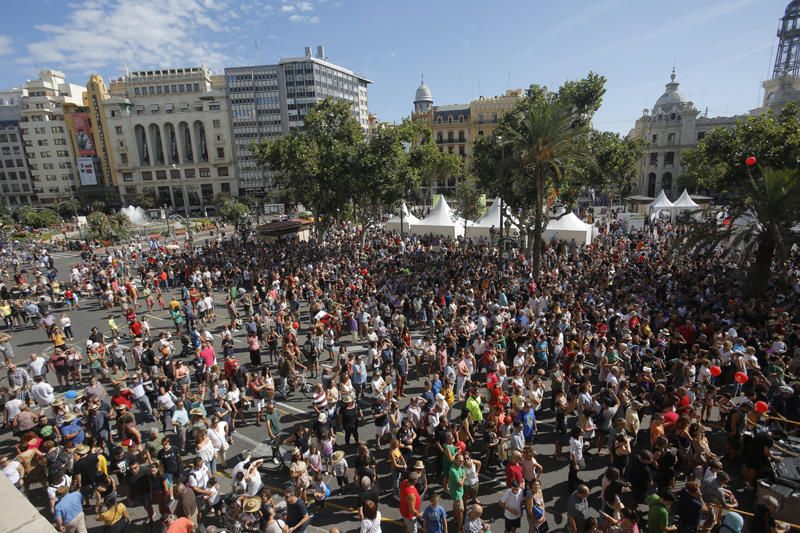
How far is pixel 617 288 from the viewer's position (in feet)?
54.5

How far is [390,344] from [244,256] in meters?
17.3

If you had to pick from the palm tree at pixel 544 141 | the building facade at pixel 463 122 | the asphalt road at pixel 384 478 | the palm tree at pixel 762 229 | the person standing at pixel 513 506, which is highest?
the building facade at pixel 463 122

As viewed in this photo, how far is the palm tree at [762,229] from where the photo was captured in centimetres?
1384

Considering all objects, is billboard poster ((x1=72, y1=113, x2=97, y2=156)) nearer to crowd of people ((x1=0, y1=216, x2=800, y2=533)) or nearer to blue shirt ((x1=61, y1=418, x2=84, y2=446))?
crowd of people ((x1=0, y1=216, x2=800, y2=533))

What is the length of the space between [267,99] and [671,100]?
7266cm

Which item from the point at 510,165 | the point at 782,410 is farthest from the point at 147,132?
the point at 782,410

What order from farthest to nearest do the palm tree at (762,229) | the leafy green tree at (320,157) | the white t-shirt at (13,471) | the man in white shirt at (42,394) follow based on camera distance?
the leafy green tree at (320,157) → the palm tree at (762,229) → the man in white shirt at (42,394) → the white t-shirt at (13,471)

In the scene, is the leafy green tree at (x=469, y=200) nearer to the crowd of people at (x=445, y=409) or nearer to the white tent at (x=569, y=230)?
the white tent at (x=569, y=230)

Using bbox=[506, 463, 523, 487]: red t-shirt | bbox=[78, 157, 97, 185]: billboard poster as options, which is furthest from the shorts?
bbox=[78, 157, 97, 185]: billboard poster

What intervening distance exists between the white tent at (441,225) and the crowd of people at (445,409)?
40.8ft

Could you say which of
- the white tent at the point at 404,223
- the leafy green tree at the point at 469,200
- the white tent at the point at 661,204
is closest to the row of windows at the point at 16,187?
the white tent at the point at 404,223

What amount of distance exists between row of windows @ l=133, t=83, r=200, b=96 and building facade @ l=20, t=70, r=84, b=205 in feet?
50.7

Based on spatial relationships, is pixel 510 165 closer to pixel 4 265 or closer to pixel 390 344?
pixel 390 344

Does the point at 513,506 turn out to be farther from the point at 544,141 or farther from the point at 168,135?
the point at 168,135
